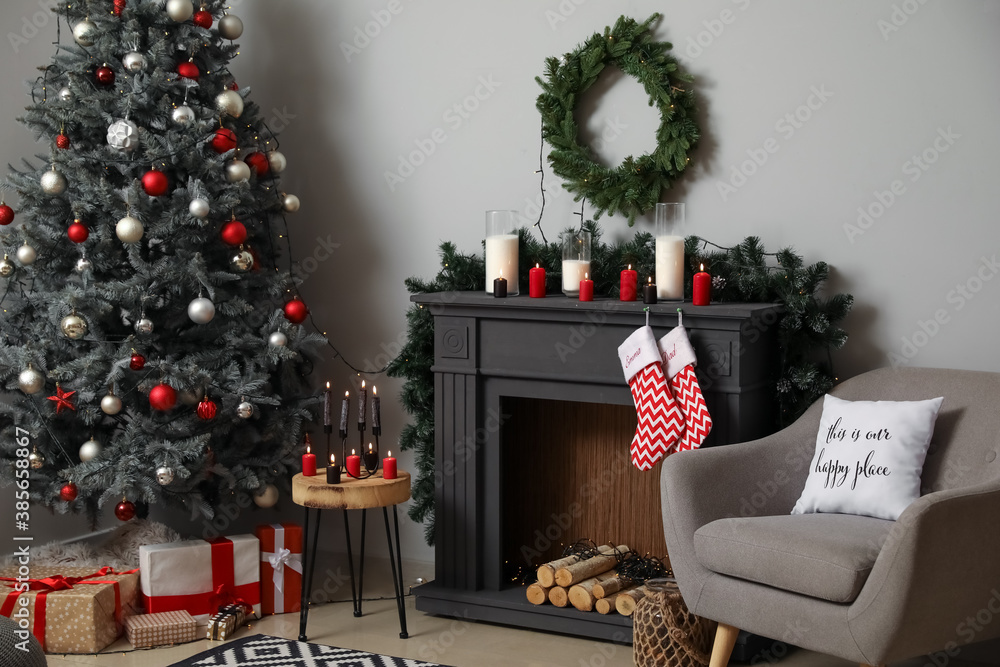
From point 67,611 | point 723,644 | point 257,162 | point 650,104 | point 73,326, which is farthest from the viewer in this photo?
point 257,162

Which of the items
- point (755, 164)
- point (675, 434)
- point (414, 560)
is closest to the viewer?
point (675, 434)

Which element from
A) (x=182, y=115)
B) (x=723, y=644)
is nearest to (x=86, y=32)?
(x=182, y=115)

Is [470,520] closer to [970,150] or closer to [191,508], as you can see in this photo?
[191,508]

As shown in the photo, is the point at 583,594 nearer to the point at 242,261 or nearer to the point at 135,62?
the point at 242,261

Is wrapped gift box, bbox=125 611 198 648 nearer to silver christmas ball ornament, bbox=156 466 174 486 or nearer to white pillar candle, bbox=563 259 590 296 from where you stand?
silver christmas ball ornament, bbox=156 466 174 486

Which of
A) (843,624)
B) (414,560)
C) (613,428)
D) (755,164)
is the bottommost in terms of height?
(414,560)

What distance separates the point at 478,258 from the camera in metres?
3.78

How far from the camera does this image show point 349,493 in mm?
Answer: 3096

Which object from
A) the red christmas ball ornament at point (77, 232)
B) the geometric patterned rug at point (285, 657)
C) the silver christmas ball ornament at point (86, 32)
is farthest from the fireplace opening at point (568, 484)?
the silver christmas ball ornament at point (86, 32)

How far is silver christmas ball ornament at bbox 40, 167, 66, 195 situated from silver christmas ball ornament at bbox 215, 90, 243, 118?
57cm

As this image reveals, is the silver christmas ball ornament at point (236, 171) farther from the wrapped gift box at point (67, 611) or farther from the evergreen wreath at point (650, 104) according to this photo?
the wrapped gift box at point (67, 611)

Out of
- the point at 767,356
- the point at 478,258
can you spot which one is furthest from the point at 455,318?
the point at 767,356

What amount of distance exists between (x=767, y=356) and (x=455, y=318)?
102 cm

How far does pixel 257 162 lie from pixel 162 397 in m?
0.91
